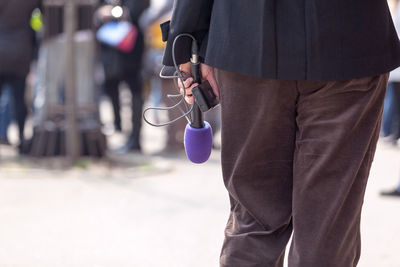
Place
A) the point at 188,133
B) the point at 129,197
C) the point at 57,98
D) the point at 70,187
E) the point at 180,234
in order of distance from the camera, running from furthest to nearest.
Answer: the point at 57,98
the point at 70,187
the point at 129,197
the point at 180,234
the point at 188,133

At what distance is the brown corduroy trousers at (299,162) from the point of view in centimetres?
204

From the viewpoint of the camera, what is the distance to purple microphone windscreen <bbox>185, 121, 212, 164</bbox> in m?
2.37

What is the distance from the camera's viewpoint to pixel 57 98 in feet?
22.1

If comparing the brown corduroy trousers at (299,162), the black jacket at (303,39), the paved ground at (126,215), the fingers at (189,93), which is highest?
the black jacket at (303,39)

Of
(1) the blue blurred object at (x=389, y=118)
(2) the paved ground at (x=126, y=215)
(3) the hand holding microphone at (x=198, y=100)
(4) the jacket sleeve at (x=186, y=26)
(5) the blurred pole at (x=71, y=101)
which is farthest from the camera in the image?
(1) the blue blurred object at (x=389, y=118)

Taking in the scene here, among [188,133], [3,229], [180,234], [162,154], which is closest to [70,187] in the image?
[3,229]

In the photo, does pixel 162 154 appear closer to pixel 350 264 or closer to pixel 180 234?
pixel 180 234

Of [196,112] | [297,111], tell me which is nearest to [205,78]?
[196,112]

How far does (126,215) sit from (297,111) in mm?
2584

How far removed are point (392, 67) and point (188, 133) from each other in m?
0.71

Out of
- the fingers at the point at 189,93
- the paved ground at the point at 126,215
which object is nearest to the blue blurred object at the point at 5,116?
the paved ground at the point at 126,215

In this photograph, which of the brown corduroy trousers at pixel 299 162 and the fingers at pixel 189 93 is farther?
the fingers at pixel 189 93

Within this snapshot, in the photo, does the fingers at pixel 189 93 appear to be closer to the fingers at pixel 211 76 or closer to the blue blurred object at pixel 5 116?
the fingers at pixel 211 76

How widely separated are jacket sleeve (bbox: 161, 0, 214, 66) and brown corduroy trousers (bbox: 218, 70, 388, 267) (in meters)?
0.18
